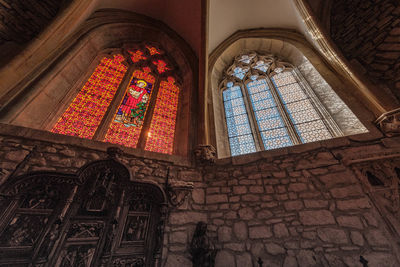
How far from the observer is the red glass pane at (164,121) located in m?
3.39

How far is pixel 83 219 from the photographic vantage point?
6.47ft

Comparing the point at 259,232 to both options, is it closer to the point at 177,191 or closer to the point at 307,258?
the point at 307,258

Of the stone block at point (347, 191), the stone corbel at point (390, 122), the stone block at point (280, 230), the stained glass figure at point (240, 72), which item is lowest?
the stone block at point (280, 230)

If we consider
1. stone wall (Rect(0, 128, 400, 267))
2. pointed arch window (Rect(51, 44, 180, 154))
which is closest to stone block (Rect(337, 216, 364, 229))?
stone wall (Rect(0, 128, 400, 267))

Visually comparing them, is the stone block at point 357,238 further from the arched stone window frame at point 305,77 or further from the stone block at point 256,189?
the arched stone window frame at point 305,77

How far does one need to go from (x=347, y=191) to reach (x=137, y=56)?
625 centimetres

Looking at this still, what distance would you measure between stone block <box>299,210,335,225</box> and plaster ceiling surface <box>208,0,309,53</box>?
5.52 meters

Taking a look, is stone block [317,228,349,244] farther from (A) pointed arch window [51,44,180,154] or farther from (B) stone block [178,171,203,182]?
(A) pointed arch window [51,44,180,154]

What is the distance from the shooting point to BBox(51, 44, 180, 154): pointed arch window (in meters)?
3.08

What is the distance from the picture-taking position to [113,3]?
15.7 feet

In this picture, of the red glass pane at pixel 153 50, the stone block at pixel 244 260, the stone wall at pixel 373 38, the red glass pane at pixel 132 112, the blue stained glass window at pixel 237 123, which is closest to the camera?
the stone block at pixel 244 260

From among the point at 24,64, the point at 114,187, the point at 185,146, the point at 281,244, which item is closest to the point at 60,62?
the point at 24,64

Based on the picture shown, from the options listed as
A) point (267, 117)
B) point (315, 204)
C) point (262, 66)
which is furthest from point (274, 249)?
point (262, 66)

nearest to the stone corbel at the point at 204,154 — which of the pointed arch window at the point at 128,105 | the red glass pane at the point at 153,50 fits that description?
the pointed arch window at the point at 128,105
